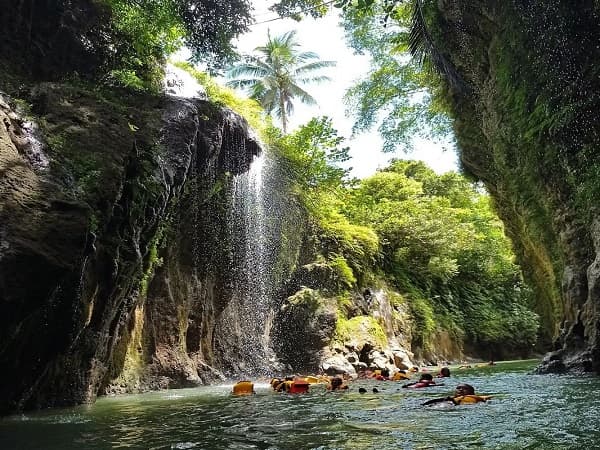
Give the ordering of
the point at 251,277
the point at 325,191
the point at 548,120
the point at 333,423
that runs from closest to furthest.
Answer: the point at 333,423 < the point at 548,120 < the point at 251,277 < the point at 325,191

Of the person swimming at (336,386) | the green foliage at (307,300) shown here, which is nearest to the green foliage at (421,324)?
the green foliage at (307,300)

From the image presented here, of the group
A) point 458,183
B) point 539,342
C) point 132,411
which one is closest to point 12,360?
point 132,411

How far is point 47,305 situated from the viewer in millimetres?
6785

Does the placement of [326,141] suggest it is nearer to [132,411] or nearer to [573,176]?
[573,176]

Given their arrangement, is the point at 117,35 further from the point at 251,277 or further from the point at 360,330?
the point at 360,330

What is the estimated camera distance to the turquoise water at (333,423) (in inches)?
165

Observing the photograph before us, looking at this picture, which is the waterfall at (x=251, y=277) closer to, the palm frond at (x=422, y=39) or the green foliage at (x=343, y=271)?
the green foliage at (x=343, y=271)

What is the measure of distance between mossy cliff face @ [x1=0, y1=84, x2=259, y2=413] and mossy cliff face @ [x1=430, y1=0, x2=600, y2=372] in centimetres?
663

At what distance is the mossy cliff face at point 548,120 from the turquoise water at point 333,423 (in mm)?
2708

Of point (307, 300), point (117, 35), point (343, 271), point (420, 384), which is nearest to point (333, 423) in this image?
point (420, 384)

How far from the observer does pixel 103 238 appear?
8438mm

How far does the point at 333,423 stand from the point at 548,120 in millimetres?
8014

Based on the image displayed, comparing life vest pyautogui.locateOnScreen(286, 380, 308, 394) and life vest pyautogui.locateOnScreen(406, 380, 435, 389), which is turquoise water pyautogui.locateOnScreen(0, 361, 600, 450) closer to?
life vest pyautogui.locateOnScreen(286, 380, 308, 394)

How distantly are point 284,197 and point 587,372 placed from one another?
1195 centimetres
